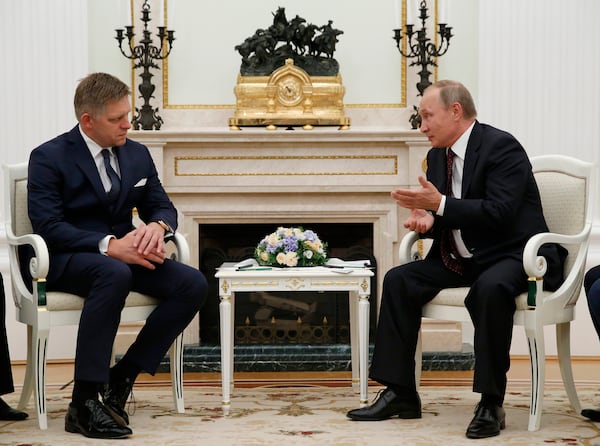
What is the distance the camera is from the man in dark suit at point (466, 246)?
12.2 ft

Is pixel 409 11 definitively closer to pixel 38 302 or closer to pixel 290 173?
pixel 290 173

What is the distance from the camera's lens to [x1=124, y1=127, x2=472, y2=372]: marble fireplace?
18.4 ft

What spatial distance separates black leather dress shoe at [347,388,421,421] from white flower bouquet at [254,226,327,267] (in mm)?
717

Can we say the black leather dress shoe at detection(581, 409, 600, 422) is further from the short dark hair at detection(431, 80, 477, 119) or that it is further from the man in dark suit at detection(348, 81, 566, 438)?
the short dark hair at detection(431, 80, 477, 119)

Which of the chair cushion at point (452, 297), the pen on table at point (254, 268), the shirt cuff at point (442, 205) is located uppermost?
the shirt cuff at point (442, 205)

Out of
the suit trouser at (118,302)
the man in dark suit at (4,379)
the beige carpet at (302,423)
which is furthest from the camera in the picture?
the man in dark suit at (4,379)

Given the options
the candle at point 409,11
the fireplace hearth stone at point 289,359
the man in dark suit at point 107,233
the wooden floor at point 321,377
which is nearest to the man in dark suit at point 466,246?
the man in dark suit at point 107,233

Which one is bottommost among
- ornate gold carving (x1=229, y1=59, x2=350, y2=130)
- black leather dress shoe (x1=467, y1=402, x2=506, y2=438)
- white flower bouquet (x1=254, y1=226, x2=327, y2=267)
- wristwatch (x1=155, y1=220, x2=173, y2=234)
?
black leather dress shoe (x1=467, y1=402, x2=506, y2=438)

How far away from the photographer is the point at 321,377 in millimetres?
5262

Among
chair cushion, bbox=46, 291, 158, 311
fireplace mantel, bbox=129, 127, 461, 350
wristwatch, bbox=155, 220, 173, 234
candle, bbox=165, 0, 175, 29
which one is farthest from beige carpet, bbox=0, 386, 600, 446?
candle, bbox=165, 0, 175, 29

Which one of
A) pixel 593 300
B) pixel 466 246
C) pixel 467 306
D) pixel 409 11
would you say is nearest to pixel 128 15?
pixel 409 11

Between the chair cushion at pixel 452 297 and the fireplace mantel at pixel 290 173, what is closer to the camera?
the chair cushion at pixel 452 297

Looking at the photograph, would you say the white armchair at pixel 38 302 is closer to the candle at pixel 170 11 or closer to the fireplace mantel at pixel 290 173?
the fireplace mantel at pixel 290 173

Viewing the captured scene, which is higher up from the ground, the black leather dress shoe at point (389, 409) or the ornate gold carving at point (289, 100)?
the ornate gold carving at point (289, 100)
